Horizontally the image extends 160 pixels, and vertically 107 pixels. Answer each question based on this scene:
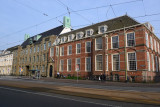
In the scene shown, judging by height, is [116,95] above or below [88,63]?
below

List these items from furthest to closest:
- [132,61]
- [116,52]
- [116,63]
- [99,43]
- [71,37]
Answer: [71,37], [99,43], [116,52], [116,63], [132,61]

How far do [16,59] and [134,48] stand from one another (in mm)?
52899

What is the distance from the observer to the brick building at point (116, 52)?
22547 mm

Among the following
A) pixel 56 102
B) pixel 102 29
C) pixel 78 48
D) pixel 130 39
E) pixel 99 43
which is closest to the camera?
pixel 56 102

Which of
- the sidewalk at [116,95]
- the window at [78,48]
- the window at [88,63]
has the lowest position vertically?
the sidewalk at [116,95]

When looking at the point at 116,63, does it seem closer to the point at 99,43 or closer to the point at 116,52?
the point at 116,52

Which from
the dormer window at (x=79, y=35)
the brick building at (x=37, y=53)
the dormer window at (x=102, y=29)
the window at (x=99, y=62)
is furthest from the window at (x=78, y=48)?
the brick building at (x=37, y=53)

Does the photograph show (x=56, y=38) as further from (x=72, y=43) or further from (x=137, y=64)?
(x=137, y=64)

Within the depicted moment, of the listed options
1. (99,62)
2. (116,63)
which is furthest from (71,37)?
(116,63)

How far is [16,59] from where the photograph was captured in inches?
2345

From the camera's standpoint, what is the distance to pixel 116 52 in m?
25.2

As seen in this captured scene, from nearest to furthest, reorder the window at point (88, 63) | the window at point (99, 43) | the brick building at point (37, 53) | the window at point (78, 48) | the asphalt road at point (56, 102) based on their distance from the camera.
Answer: the asphalt road at point (56, 102) < the window at point (99, 43) < the window at point (88, 63) < the window at point (78, 48) < the brick building at point (37, 53)

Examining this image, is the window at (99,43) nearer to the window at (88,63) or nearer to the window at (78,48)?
the window at (88,63)

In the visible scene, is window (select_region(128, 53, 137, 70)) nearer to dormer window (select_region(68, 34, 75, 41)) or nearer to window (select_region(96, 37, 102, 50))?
window (select_region(96, 37, 102, 50))
